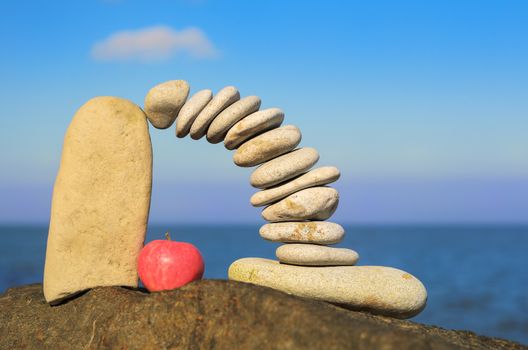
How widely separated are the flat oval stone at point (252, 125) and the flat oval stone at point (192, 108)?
0.45 m

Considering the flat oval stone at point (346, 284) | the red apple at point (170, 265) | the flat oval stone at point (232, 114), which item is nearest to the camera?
the red apple at point (170, 265)

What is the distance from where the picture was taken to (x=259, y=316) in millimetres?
4848

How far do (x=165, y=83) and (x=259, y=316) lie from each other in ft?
10.6

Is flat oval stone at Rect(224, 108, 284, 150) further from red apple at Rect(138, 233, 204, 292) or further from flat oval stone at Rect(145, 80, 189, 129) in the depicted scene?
red apple at Rect(138, 233, 204, 292)

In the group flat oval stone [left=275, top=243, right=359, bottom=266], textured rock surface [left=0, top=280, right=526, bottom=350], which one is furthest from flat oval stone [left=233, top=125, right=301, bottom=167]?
textured rock surface [left=0, top=280, right=526, bottom=350]

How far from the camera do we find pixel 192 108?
6898 millimetres

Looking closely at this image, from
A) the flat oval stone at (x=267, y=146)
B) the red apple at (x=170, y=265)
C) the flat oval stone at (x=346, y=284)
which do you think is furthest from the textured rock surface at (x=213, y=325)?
the flat oval stone at (x=267, y=146)

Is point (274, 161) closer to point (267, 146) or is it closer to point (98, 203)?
point (267, 146)

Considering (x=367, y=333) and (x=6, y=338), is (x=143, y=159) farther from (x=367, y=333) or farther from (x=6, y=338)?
(x=367, y=333)

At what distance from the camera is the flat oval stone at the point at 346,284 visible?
248 inches

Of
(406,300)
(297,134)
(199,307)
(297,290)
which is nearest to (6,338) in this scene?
(199,307)

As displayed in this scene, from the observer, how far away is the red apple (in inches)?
231

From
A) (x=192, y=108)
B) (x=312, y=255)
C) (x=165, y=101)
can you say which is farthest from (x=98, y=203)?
(x=312, y=255)

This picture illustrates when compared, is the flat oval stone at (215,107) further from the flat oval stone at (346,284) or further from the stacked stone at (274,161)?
the flat oval stone at (346,284)
